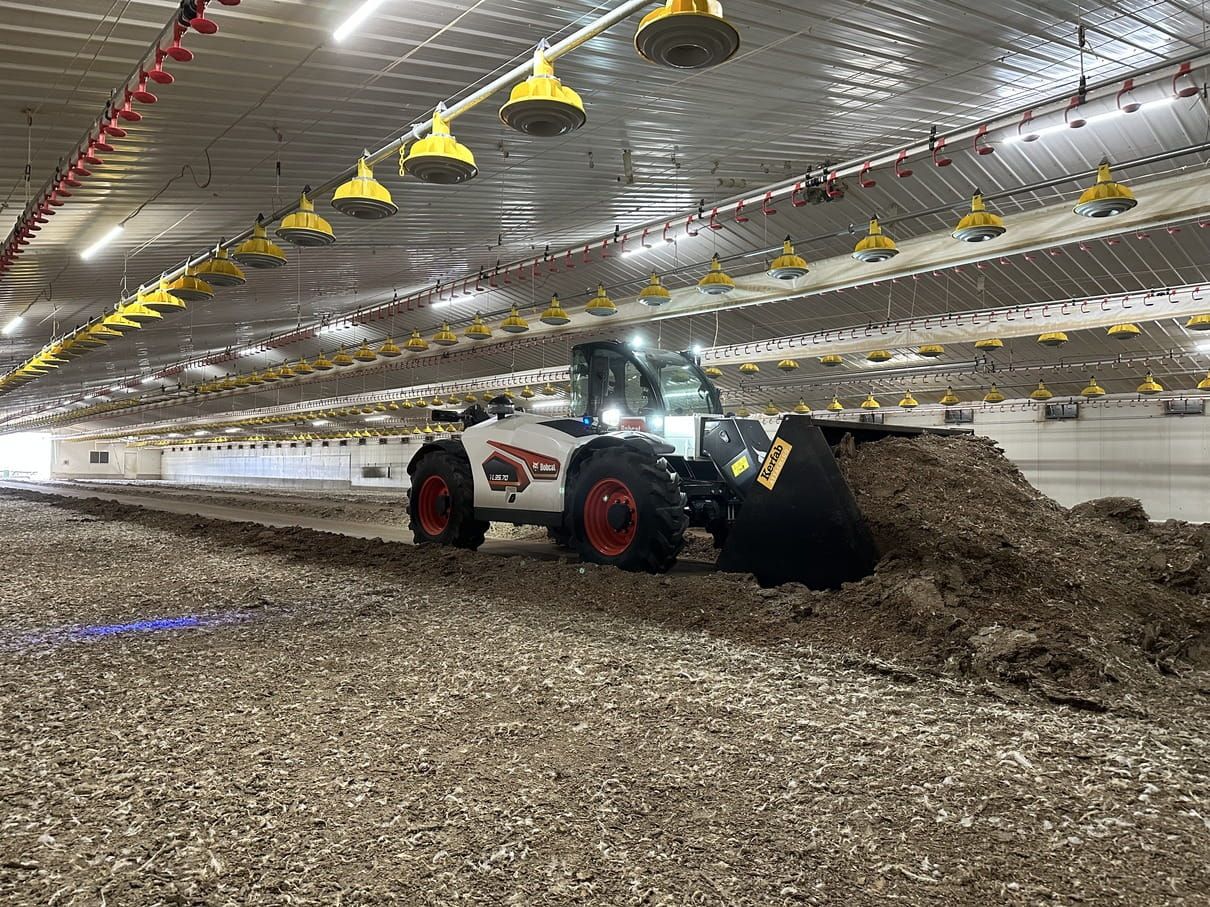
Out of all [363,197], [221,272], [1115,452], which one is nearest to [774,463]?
[363,197]

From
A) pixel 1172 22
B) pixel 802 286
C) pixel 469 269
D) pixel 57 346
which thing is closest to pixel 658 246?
pixel 802 286

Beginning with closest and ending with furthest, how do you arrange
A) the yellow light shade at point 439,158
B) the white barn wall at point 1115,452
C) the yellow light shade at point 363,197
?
the yellow light shade at point 439,158 → the yellow light shade at point 363,197 → the white barn wall at point 1115,452

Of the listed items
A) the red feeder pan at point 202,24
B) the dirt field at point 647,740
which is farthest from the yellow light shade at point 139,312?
the dirt field at point 647,740

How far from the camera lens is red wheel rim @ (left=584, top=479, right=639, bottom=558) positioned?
24.4 feet

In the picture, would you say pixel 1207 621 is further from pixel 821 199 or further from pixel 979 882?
pixel 821 199

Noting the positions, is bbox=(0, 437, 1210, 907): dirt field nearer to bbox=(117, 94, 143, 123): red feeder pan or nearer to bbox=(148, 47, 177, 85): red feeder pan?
bbox=(148, 47, 177, 85): red feeder pan

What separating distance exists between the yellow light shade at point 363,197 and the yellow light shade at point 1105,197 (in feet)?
26.3

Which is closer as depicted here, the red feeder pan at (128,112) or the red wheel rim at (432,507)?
the red feeder pan at (128,112)

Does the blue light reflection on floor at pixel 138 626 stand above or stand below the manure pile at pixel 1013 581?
below

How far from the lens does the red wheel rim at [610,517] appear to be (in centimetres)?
743

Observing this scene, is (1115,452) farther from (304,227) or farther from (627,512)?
(304,227)

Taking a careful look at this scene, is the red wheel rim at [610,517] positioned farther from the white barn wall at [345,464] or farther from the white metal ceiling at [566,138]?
the white barn wall at [345,464]

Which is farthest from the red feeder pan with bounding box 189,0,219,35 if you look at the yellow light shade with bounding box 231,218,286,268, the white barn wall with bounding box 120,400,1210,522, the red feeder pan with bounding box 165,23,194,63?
→ the white barn wall with bounding box 120,400,1210,522

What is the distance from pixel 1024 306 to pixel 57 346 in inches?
933
